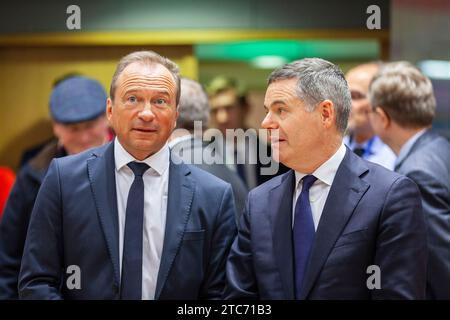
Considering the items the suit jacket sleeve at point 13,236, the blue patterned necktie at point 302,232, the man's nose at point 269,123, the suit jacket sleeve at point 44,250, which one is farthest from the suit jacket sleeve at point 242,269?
the suit jacket sleeve at point 13,236

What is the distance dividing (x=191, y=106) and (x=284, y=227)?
903mm

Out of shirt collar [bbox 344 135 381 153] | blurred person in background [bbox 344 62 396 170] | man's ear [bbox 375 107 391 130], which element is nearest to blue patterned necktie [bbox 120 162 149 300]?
man's ear [bbox 375 107 391 130]

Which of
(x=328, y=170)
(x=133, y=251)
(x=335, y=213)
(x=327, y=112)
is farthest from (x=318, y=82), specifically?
(x=133, y=251)

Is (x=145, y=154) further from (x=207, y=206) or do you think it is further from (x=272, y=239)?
(x=272, y=239)

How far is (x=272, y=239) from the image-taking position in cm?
226

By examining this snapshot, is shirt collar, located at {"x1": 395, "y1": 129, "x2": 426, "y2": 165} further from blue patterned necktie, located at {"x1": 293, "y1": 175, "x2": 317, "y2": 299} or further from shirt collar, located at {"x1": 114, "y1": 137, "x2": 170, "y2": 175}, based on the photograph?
shirt collar, located at {"x1": 114, "y1": 137, "x2": 170, "y2": 175}

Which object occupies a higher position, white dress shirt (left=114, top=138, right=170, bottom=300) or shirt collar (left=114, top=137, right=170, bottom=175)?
shirt collar (left=114, top=137, right=170, bottom=175)

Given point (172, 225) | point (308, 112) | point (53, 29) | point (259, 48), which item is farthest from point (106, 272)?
point (259, 48)

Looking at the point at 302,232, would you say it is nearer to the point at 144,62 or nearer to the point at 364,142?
the point at 144,62

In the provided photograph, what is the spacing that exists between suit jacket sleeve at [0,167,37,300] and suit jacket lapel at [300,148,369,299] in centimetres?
115

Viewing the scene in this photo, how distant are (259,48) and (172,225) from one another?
4014 millimetres

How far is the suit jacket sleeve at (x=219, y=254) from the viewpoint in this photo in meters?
2.35

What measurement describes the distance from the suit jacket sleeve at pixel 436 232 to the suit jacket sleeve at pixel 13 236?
138 centimetres

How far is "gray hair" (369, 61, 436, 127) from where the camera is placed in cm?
299
